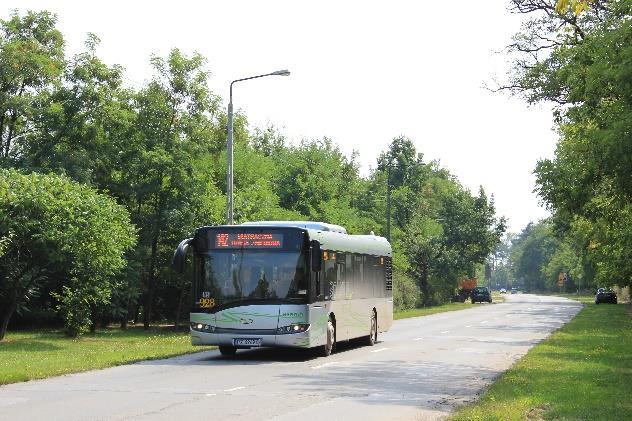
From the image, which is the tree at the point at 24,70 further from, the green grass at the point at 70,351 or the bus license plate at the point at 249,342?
the bus license plate at the point at 249,342

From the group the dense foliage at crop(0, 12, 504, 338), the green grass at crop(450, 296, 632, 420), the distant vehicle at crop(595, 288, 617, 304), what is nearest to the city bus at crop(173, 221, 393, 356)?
the green grass at crop(450, 296, 632, 420)

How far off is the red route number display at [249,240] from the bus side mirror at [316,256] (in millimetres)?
728

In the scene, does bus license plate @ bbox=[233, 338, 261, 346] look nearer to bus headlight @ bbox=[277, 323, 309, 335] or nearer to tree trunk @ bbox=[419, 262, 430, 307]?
bus headlight @ bbox=[277, 323, 309, 335]

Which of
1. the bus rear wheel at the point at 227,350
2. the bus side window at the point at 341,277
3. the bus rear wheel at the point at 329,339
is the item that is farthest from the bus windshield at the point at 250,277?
the bus side window at the point at 341,277

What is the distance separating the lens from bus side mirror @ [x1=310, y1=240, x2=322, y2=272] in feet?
73.8

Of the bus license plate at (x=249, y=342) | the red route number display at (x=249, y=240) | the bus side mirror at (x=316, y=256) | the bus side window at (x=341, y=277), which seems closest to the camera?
the bus license plate at (x=249, y=342)

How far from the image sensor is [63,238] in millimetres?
31047

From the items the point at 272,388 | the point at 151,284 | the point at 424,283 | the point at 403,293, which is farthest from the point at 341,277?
the point at 424,283

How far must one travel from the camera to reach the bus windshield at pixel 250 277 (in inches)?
879

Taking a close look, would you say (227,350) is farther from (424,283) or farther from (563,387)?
(424,283)

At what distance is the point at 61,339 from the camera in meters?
36.2

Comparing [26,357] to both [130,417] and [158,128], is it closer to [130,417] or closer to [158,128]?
[130,417]

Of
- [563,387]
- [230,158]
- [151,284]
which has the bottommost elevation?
[563,387]

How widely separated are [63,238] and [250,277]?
420 inches
